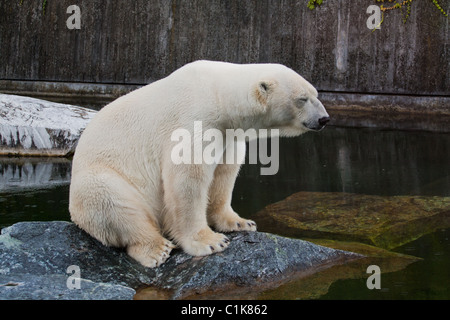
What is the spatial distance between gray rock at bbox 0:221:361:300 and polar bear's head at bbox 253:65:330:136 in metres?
0.79

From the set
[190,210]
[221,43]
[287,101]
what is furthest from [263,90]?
[221,43]

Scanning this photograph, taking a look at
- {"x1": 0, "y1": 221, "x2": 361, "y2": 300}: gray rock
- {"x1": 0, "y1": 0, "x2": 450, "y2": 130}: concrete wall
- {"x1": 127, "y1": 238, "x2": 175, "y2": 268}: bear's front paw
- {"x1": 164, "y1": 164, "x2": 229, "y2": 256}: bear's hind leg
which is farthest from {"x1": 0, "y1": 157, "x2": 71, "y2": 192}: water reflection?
{"x1": 0, "y1": 0, "x2": 450, "y2": 130}: concrete wall

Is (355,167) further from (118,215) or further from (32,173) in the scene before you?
(118,215)

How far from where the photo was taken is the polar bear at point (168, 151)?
3.48 metres

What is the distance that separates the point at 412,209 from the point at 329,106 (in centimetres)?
652

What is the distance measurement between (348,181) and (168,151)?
3263 mm

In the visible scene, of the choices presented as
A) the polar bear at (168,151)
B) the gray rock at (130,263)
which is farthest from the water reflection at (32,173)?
the polar bear at (168,151)

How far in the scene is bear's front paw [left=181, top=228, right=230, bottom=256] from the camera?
3594 millimetres

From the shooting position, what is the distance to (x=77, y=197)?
11.9 feet

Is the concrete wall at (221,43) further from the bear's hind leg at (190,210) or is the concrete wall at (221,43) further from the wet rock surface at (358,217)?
the bear's hind leg at (190,210)

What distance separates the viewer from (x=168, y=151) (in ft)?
11.6

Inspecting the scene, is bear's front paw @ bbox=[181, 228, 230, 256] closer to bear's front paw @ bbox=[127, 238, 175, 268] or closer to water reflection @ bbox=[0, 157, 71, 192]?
bear's front paw @ bbox=[127, 238, 175, 268]
